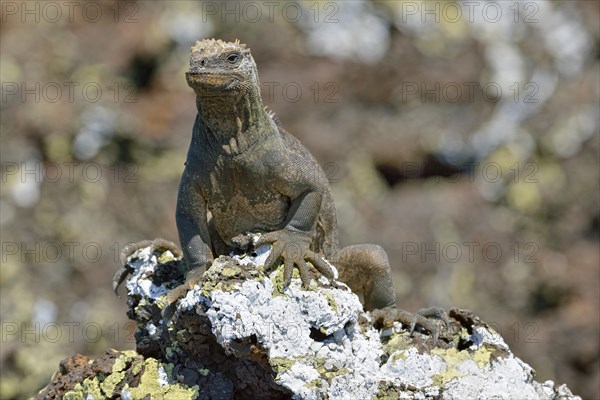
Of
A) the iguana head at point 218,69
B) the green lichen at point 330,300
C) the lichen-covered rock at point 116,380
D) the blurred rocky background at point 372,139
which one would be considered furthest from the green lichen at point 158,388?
the blurred rocky background at point 372,139

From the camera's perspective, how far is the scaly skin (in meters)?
6.37

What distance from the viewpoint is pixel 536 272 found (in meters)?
15.5

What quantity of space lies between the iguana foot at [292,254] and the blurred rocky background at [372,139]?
7.89 metres

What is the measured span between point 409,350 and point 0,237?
9.43 meters

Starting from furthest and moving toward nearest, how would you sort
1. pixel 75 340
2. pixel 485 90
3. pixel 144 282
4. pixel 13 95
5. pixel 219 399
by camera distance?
pixel 485 90 → pixel 13 95 → pixel 75 340 → pixel 144 282 → pixel 219 399

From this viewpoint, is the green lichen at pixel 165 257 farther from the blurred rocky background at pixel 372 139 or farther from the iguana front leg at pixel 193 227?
the blurred rocky background at pixel 372 139

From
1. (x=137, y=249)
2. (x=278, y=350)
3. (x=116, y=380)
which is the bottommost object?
(x=116, y=380)

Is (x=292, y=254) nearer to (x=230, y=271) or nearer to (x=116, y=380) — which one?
(x=230, y=271)

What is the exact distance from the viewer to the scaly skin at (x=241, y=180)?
637cm

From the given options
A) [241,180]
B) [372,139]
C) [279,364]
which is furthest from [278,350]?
[372,139]

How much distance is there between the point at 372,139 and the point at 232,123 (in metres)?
9.97

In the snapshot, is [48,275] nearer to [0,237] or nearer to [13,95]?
[0,237]

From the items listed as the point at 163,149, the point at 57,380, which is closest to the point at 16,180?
the point at 163,149

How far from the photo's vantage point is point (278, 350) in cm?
608
